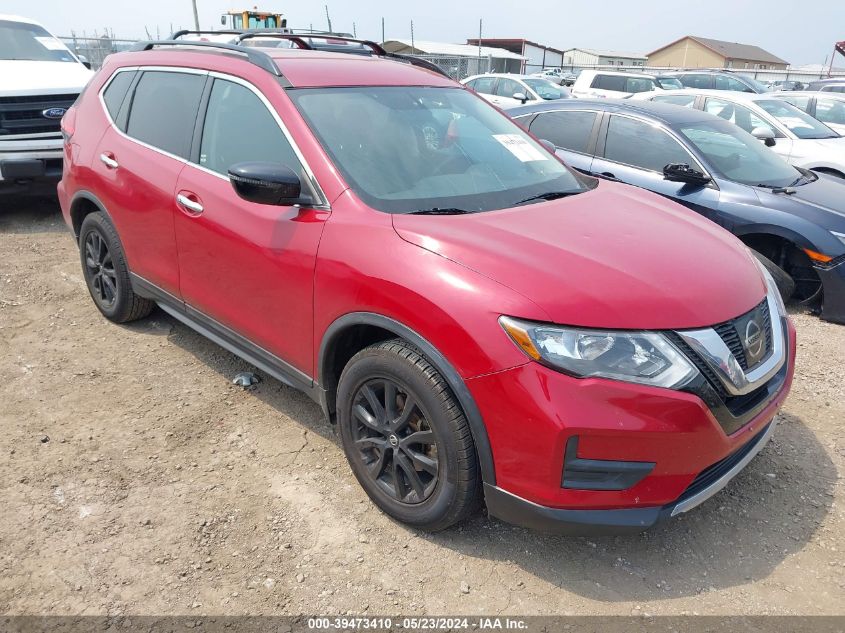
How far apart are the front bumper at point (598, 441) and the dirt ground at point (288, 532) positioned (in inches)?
14.7

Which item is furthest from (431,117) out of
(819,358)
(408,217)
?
(819,358)

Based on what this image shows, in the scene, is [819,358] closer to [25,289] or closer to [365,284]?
[365,284]

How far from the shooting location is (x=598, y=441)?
2.02 m

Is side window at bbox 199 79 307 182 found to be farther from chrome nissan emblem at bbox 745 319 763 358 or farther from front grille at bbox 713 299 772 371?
chrome nissan emblem at bbox 745 319 763 358

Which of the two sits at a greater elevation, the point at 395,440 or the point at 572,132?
the point at 572,132

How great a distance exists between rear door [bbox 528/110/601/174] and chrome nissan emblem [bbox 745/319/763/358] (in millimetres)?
3656

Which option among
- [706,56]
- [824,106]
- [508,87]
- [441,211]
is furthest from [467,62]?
[706,56]

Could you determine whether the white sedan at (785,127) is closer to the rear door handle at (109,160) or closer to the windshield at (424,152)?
the windshield at (424,152)

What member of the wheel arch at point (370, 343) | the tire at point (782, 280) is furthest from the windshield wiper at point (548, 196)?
the tire at point (782, 280)

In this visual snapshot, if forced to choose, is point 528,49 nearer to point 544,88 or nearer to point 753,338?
point 544,88

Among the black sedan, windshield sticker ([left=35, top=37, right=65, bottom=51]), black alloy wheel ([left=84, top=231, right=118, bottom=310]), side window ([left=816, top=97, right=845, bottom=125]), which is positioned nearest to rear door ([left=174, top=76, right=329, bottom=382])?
black alloy wheel ([left=84, top=231, right=118, bottom=310])

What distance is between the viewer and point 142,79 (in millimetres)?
3844

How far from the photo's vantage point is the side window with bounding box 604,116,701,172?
538 cm

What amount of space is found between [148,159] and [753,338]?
10.4ft
